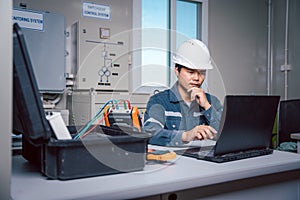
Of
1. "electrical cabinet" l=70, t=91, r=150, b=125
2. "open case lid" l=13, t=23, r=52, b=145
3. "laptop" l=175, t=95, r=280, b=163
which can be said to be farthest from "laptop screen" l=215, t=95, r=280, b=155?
"electrical cabinet" l=70, t=91, r=150, b=125

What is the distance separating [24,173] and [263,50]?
4063 mm

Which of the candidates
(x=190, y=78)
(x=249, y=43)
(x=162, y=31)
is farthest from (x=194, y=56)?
(x=249, y=43)

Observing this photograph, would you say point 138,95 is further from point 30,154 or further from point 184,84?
point 30,154

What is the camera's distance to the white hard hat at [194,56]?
1.80 m

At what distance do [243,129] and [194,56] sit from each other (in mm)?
900

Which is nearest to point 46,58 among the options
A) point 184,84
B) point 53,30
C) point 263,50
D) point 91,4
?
point 53,30

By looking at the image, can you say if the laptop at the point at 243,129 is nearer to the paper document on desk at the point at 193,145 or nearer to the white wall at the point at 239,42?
the paper document on desk at the point at 193,145

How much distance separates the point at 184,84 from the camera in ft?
5.96

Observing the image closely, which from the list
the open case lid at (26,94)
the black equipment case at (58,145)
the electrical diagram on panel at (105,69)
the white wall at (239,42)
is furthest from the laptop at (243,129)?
the white wall at (239,42)

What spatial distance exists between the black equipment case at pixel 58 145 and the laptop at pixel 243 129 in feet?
0.82

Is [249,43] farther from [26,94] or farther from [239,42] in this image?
[26,94]

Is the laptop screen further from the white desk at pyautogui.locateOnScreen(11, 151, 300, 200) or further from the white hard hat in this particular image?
the white hard hat

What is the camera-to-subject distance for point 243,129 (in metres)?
0.97

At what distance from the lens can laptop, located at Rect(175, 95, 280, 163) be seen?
0.90m
